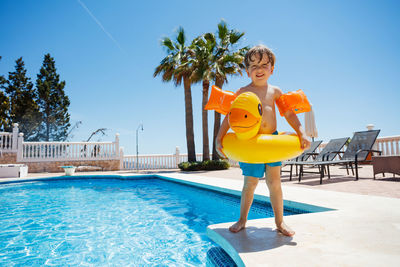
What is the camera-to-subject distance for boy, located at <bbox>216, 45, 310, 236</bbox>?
1.82 metres

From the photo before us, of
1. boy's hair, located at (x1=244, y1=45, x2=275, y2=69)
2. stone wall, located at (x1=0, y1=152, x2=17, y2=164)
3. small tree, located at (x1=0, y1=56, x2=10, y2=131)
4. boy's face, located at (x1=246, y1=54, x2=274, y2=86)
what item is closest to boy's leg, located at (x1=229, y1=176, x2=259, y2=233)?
boy's face, located at (x1=246, y1=54, x2=274, y2=86)

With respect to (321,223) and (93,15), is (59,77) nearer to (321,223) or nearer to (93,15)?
(93,15)

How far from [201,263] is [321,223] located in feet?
4.01

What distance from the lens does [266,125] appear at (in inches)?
71.4

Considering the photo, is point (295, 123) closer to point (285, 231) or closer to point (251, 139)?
point (251, 139)

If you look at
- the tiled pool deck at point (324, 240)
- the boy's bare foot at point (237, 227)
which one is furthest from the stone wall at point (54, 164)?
the boy's bare foot at point (237, 227)

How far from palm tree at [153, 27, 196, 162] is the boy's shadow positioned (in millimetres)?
11841

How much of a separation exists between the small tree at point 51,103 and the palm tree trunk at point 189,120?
19.3m

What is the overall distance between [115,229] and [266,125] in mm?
2890

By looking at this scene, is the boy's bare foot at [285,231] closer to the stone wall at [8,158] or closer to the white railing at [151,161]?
the white railing at [151,161]

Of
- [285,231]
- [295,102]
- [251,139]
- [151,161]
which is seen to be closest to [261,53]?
[295,102]

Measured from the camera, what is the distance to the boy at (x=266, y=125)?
1.82 m

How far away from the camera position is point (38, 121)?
2486 centimetres

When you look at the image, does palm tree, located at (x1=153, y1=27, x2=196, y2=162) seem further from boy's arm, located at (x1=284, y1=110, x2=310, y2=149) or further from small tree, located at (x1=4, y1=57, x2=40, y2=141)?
small tree, located at (x1=4, y1=57, x2=40, y2=141)
